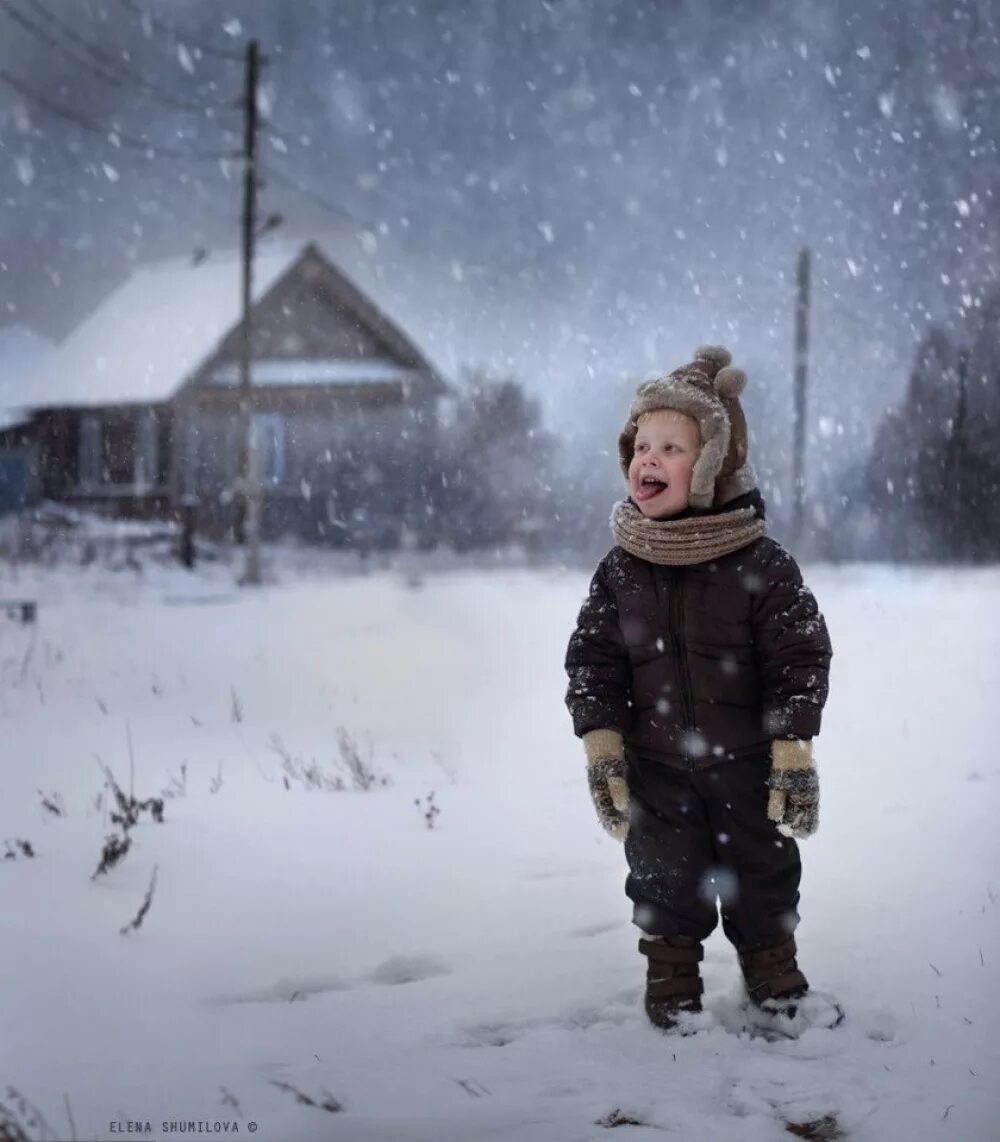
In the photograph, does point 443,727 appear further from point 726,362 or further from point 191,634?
point 191,634

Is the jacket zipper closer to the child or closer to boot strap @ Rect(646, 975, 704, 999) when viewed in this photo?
the child

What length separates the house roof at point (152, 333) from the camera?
75.6 ft

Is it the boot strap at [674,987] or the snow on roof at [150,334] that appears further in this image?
the snow on roof at [150,334]

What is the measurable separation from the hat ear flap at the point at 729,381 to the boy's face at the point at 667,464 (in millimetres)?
140

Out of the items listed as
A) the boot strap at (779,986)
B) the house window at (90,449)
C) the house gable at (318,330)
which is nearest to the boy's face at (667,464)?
the boot strap at (779,986)

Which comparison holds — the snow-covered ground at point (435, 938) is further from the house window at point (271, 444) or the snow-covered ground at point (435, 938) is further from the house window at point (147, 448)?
the house window at point (147, 448)

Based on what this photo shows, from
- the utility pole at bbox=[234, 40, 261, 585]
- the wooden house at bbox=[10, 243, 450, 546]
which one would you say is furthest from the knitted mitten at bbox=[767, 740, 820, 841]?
the wooden house at bbox=[10, 243, 450, 546]

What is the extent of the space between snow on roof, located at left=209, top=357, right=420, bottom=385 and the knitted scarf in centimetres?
2116

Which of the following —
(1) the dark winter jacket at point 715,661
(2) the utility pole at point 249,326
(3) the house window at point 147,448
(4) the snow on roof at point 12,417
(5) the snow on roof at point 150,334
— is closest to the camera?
(1) the dark winter jacket at point 715,661

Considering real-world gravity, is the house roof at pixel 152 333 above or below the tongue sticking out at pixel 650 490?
above

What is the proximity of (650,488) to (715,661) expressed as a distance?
0.48m

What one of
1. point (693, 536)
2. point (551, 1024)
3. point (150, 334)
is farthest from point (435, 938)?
point (150, 334)

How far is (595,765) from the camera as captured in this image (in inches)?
112

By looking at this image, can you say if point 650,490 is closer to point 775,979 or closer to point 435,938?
point 775,979
